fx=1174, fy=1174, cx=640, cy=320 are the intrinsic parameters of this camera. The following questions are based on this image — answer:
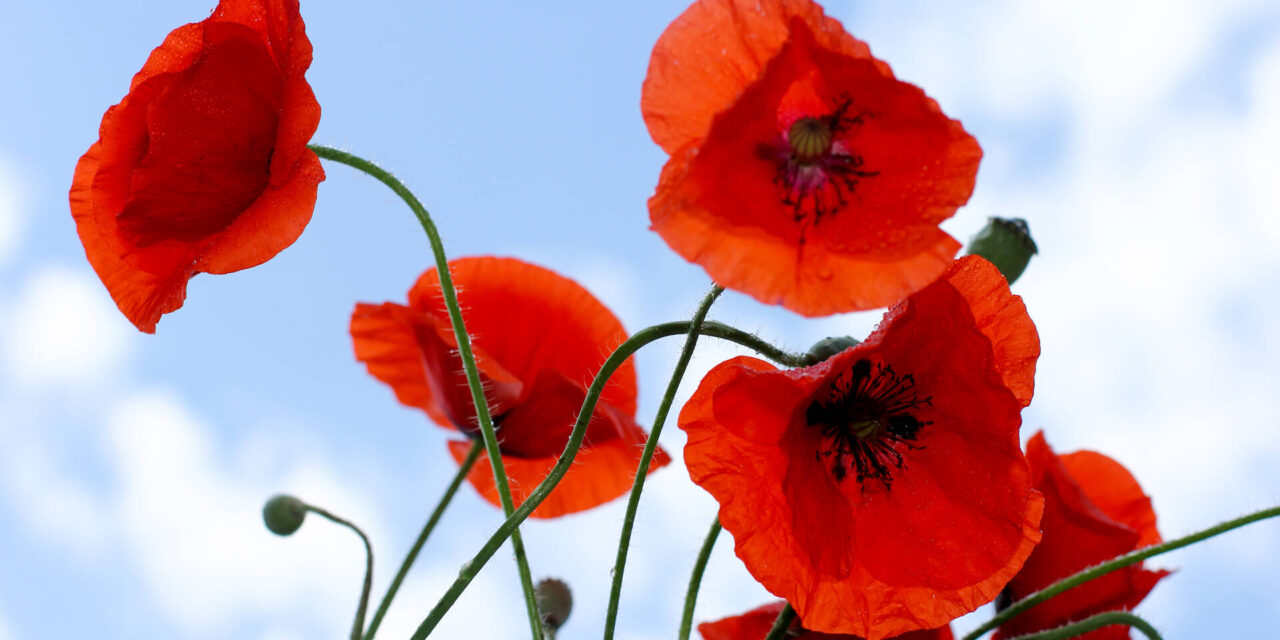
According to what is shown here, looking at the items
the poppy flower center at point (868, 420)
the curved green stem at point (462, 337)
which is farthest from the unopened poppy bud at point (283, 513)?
the poppy flower center at point (868, 420)

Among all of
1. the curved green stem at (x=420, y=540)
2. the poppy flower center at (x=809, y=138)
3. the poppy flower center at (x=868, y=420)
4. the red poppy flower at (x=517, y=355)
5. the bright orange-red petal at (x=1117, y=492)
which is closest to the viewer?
the poppy flower center at (x=809, y=138)

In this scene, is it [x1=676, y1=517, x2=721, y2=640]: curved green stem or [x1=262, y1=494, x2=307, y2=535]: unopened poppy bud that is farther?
[x1=262, y1=494, x2=307, y2=535]: unopened poppy bud

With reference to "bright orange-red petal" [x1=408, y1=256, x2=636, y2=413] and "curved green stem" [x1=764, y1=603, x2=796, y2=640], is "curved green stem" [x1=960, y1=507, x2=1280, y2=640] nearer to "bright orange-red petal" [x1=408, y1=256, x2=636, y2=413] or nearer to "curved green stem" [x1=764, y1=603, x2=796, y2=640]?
"curved green stem" [x1=764, y1=603, x2=796, y2=640]

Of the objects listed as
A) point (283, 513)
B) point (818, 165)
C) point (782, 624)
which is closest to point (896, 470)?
point (782, 624)

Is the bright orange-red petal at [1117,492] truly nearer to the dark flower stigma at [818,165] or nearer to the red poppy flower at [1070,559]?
the red poppy flower at [1070,559]

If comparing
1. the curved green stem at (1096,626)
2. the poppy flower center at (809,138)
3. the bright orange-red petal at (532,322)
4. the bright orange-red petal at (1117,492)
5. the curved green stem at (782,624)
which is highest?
the bright orange-red petal at (532,322)

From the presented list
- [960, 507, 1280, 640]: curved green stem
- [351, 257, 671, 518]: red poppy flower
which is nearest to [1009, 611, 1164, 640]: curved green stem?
[960, 507, 1280, 640]: curved green stem
